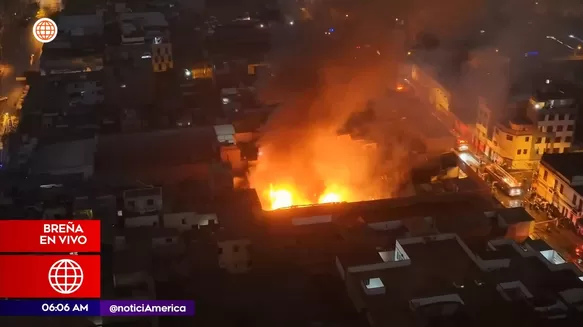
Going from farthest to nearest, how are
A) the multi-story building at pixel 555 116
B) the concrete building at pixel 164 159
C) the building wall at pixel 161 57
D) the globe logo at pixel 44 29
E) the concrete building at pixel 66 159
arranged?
the building wall at pixel 161 57, the globe logo at pixel 44 29, the multi-story building at pixel 555 116, the concrete building at pixel 164 159, the concrete building at pixel 66 159

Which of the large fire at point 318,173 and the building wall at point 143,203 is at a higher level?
the large fire at point 318,173

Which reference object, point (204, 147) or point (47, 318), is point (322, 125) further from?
point (47, 318)

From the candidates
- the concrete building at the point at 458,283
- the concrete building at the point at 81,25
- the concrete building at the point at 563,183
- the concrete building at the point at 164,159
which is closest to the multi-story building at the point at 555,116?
the concrete building at the point at 563,183

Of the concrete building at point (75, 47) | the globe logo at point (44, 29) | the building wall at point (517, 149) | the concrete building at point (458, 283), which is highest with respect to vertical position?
the concrete building at point (75, 47)

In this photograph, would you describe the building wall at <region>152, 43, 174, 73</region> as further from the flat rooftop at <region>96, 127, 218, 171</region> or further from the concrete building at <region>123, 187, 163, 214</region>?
the concrete building at <region>123, 187, 163, 214</region>

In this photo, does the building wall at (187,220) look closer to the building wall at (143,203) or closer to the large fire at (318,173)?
the building wall at (143,203)

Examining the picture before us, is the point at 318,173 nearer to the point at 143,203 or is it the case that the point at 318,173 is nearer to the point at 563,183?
the point at 143,203
